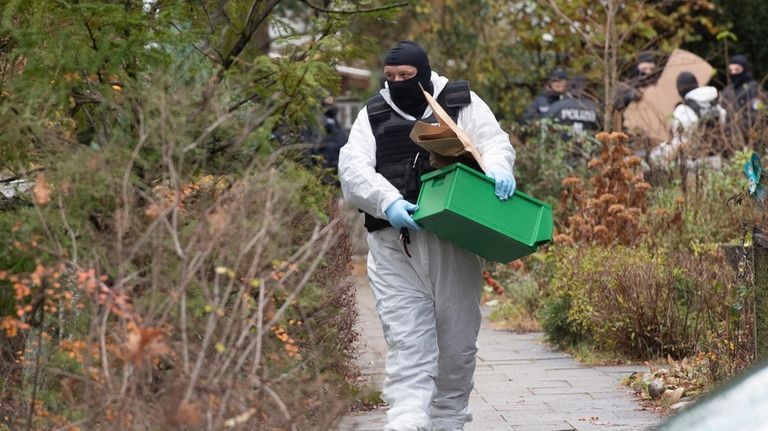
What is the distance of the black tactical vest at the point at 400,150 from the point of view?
5.83 meters

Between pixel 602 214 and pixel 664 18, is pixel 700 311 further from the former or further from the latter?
pixel 664 18

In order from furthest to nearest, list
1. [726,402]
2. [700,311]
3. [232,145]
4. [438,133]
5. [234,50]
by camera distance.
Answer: [700,311] < [234,50] < [438,133] < [232,145] < [726,402]

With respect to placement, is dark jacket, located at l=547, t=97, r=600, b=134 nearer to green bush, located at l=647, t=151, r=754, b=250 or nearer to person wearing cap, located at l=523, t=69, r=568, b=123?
person wearing cap, located at l=523, t=69, r=568, b=123

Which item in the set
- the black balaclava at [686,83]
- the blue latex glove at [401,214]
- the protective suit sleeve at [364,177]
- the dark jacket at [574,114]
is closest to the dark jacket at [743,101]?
the black balaclava at [686,83]

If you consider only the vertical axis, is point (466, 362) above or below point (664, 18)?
below

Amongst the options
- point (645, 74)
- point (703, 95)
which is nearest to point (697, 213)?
point (703, 95)

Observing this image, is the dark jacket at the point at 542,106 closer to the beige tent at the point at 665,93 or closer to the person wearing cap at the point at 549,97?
the person wearing cap at the point at 549,97

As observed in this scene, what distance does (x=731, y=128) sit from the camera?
40.5ft

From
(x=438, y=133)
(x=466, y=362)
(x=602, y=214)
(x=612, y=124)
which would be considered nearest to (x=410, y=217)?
(x=438, y=133)

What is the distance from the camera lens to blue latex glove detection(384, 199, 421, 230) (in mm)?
5562

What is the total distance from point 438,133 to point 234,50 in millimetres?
1455

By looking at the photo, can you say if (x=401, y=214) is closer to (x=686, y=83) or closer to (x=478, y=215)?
(x=478, y=215)

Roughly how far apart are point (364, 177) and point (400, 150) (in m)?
0.25

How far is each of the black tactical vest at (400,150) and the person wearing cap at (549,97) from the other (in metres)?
7.78
